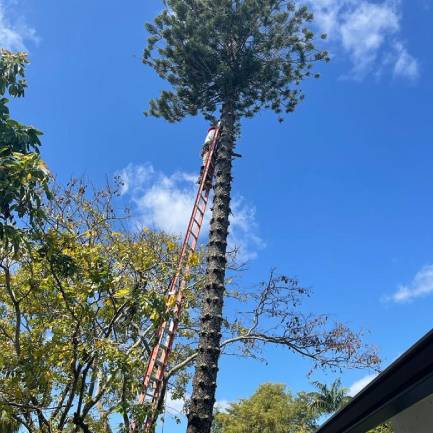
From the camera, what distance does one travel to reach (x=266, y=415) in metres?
26.1

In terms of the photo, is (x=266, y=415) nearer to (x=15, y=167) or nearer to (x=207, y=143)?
(x=207, y=143)

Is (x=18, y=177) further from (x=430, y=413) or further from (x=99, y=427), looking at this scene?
(x=99, y=427)

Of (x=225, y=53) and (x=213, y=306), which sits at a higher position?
(x=225, y=53)

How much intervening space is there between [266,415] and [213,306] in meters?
22.0

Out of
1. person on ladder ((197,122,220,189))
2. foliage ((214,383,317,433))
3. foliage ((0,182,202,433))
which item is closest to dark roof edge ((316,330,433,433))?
foliage ((0,182,202,433))

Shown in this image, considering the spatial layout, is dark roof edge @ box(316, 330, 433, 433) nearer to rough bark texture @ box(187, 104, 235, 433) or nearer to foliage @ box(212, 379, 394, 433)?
rough bark texture @ box(187, 104, 235, 433)

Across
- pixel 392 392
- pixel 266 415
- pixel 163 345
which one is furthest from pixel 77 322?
pixel 266 415

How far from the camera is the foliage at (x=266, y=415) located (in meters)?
25.9

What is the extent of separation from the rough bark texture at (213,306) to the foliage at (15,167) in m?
3.09

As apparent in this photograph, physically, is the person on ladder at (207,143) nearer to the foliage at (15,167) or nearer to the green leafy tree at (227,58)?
the green leafy tree at (227,58)

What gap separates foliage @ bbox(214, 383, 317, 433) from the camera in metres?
25.9

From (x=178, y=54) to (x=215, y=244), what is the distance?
610 centimetres

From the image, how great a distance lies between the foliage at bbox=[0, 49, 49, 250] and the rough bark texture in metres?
3.09

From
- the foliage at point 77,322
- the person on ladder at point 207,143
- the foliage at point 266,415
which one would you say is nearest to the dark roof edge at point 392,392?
the foliage at point 77,322
